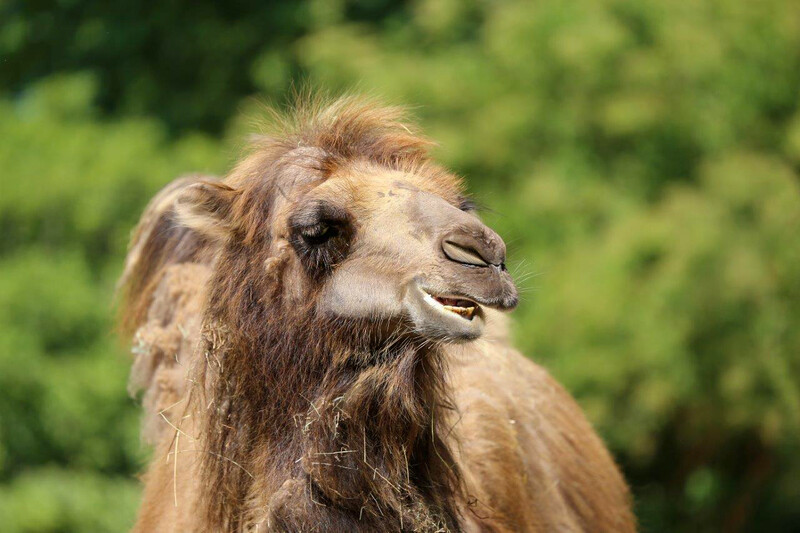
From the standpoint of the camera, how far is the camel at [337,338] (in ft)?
11.7

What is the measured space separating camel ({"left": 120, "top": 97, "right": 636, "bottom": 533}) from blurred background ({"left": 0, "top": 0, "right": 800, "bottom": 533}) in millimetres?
6801

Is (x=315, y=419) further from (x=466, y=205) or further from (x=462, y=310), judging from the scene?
(x=466, y=205)

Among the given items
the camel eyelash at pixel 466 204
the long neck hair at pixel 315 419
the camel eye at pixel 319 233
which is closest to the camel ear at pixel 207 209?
the long neck hair at pixel 315 419

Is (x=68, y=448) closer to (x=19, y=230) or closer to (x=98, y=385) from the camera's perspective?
(x=98, y=385)

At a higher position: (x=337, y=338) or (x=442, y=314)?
(x=442, y=314)

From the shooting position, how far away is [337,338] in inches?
144

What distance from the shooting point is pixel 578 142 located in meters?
14.4

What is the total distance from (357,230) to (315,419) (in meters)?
0.63

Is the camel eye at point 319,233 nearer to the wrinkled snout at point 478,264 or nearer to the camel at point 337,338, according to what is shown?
the camel at point 337,338

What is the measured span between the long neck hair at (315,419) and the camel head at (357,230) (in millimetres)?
49

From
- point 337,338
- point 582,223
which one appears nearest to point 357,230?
point 337,338

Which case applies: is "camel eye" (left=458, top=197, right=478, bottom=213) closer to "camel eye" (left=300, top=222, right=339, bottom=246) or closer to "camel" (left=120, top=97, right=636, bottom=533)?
"camel" (left=120, top=97, right=636, bottom=533)

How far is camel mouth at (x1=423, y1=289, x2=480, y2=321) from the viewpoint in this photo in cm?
348

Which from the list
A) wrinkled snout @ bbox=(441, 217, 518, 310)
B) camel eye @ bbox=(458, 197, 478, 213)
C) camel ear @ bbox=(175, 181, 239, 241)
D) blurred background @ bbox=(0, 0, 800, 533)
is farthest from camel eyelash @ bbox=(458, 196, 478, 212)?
blurred background @ bbox=(0, 0, 800, 533)
